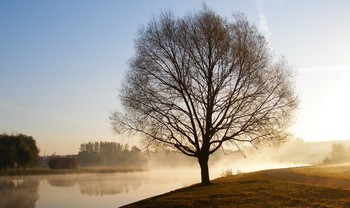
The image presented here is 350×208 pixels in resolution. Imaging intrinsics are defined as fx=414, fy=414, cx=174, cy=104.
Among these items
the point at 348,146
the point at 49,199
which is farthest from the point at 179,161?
the point at 49,199

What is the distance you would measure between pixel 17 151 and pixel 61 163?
22682 mm

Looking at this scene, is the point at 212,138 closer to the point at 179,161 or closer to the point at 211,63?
the point at 211,63

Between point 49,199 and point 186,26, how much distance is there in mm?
19138

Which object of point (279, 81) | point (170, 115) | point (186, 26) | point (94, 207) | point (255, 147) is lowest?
point (94, 207)

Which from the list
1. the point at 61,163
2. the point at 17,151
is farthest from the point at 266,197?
the point at 61,163

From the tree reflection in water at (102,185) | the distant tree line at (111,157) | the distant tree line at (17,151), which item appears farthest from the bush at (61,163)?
the distant tree line at (111,157)

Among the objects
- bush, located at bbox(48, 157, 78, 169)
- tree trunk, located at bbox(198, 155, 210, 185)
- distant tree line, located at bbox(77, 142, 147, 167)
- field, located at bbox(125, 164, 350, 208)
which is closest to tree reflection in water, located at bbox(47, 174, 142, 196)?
tree trunk, located at bbox(198, 155, 210, 185)

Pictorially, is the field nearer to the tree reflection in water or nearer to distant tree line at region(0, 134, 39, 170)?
the tree reflection in water

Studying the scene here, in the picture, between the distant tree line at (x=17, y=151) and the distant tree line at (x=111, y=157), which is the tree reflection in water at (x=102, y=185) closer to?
the distant tree line at (x=17, y=151)

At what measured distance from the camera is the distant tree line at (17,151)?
80750 mm

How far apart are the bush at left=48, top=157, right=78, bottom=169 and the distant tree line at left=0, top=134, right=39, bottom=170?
15243mm

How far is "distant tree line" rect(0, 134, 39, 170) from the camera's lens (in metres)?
80.8

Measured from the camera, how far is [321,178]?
2667 cm

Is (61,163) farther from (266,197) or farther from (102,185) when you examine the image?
(266,197)
